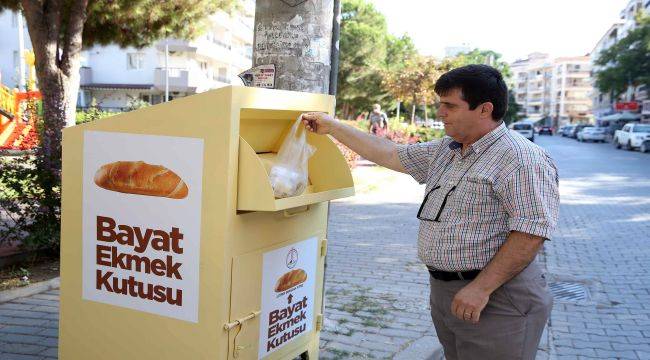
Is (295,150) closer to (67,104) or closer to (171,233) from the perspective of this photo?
(171,233)

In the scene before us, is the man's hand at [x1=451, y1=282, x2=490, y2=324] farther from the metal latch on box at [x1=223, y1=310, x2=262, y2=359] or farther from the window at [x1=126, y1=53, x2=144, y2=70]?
the window at [x1=126, y1=53, x2=144, y2=70]

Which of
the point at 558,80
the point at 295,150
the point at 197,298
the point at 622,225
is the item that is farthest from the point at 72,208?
the point at 558,80

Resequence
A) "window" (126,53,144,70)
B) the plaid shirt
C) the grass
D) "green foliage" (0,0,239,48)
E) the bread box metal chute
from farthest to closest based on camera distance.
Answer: "window" (126,53,144,70)
"green foliage" (0,0,239,48)
the grass
the bread box metal chute
the plaid shirt

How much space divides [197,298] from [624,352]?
3.31 m

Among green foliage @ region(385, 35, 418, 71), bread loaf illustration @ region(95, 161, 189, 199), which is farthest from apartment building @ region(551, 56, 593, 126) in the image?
bread loaf illustration @ region(95, 161, 189, 199)

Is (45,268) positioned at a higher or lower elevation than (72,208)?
lower

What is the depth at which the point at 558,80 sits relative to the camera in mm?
131875

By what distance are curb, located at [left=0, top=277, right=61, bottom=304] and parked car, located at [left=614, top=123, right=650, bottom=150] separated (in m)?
31.9

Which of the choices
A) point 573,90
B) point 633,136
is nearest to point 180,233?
point 633,136

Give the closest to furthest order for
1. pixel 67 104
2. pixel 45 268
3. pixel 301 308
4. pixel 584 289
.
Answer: pixel 301 308 → pixel 45 268 → pixel 584 289 → pixel 67 104

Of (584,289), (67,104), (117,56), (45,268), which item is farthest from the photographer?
(117,56)

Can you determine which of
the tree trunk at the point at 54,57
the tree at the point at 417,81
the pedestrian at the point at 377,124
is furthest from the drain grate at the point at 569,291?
the tree at the point at 417,81

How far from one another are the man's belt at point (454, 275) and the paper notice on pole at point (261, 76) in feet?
5.39

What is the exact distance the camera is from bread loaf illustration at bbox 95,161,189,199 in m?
2.52
